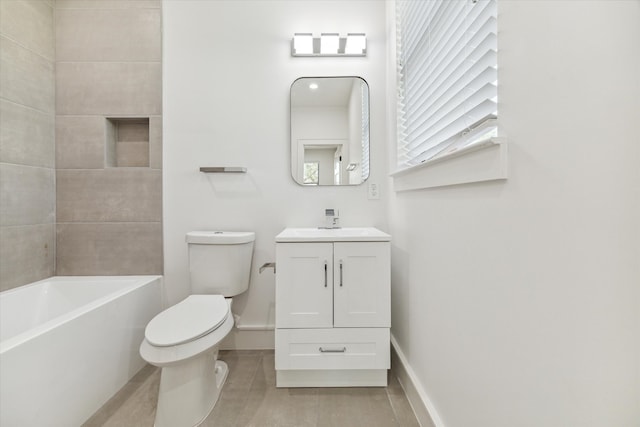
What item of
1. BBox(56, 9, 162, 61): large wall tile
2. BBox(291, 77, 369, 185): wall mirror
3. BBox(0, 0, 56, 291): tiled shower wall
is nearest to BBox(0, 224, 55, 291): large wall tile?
BBox(0, 0, 56, 291): tiled shower wall

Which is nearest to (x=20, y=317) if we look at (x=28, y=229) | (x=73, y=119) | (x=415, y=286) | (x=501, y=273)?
(x=28, y=229)

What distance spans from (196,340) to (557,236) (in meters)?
1.28

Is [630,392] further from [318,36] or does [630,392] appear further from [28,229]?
[28,229]

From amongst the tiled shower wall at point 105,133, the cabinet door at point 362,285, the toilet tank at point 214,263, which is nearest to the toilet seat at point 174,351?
the toilet tank at point 214,263

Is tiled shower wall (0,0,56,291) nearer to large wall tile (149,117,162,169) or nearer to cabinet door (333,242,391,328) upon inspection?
large wall tile (149,117,162,169)

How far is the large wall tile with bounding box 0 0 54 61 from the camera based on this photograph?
5.19 feet

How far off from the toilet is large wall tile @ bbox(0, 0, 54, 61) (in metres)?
1.49

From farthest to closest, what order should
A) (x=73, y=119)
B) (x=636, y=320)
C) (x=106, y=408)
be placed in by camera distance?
(x=73, y=119) → (x=106, y=408) → (x=636, y=320)

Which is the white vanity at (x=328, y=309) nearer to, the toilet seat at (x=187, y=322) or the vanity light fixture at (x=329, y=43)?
the toilet seat at (x=187, y=322)

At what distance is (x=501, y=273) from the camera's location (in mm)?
736

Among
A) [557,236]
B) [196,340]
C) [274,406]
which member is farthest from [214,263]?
[557,236]

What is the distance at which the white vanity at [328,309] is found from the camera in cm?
148

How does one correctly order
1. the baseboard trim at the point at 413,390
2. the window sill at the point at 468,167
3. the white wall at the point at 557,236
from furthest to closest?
the baseboard trim at the point at 413,390 < the window sill at the point at 468,167 < the white wall at the point at 557,236

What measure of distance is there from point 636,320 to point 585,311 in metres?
0.07
